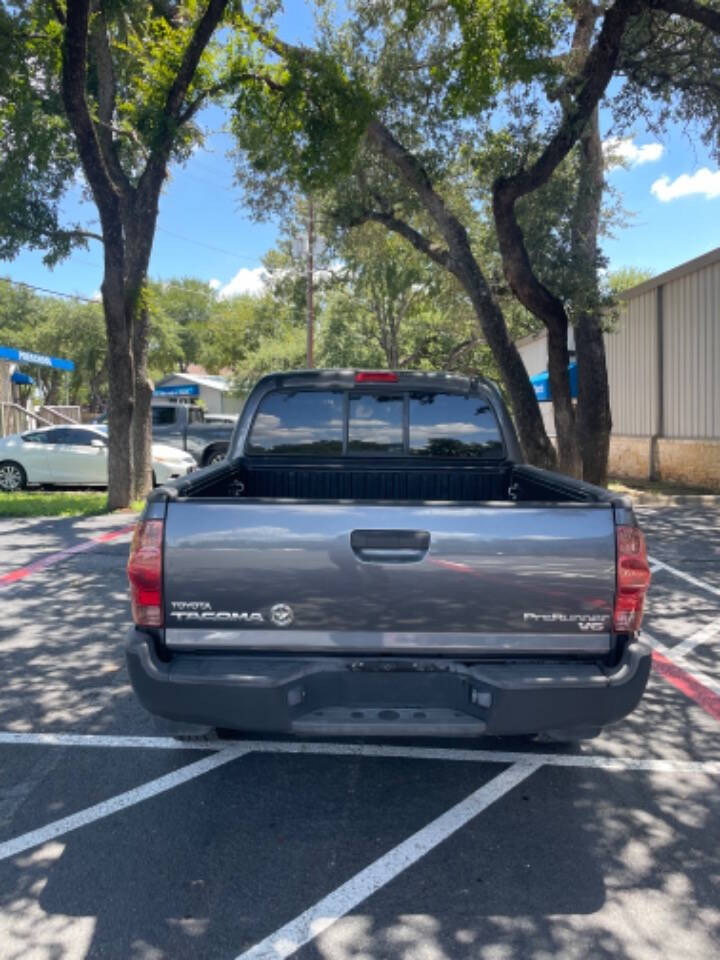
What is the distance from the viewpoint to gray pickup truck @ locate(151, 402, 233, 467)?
20.2 metres

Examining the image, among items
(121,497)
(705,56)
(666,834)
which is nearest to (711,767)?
(666,834)

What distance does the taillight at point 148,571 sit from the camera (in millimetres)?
3256

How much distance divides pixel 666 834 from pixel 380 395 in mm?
2980

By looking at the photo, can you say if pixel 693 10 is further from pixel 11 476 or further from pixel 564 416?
pixel 11 476

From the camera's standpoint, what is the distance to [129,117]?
13.3m

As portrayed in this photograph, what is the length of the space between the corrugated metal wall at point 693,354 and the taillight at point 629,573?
1496cm

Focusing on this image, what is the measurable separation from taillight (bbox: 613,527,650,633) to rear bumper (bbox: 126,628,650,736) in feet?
0.65

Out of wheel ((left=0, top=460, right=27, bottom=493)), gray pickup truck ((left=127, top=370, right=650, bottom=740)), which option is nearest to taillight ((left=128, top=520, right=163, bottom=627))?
gray pickup truck ((left=127, top=370, right=650, bottom=740))

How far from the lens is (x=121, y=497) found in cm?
1341

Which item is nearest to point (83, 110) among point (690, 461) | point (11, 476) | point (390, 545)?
point (11, 476)

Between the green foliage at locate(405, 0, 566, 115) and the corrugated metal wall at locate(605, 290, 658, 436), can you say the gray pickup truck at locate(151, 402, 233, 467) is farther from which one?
the green foliage at locate(405, 0, 566, 115)

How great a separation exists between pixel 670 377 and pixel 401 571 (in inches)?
682

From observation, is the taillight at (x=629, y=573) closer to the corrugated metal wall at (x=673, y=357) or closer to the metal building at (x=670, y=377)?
the metal building at (x=670, y=377)

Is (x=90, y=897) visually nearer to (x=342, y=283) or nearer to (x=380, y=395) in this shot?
(x=380, y=395)
